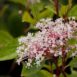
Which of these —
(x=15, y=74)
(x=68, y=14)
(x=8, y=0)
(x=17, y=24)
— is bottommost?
(x=15, y=74)

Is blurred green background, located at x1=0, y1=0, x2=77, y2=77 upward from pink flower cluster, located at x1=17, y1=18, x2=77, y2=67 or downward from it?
upward

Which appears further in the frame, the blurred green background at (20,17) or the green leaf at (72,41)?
the blurred green background at (20,17)

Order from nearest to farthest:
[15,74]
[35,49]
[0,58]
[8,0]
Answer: [35,49] → [0,58] → [15,74] → [8,0]

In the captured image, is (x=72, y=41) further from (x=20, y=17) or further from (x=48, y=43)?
(x=20, y=17)

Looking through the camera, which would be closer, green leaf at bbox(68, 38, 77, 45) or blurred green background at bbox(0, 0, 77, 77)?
green leaf at bbox(68, 38, 77, 45)

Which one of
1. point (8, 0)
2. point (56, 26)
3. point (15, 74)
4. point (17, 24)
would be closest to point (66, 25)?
point (56, 26)

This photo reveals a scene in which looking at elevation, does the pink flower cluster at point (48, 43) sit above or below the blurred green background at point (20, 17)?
below

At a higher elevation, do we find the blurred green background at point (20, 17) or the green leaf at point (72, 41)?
the blurred green background at point (20, 17)

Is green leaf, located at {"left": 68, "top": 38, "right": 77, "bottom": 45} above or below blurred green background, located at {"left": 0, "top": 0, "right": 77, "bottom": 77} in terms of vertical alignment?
below

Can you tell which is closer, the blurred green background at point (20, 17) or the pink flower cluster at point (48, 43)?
the pink flower cluster at point (48, 43)

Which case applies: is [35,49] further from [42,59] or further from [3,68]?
[3,68]

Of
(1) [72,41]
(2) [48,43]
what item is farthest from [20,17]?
(2) [48,43]
